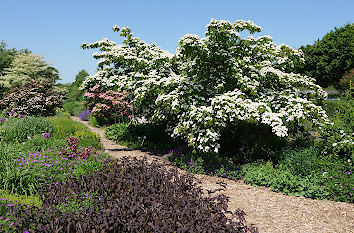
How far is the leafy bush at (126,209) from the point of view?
331cm

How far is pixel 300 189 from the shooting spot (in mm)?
6230

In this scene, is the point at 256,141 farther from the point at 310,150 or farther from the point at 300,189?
the point at 300,189

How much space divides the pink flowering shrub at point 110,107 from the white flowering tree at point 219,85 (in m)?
4.59

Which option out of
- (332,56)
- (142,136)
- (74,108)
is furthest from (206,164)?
(332,56)

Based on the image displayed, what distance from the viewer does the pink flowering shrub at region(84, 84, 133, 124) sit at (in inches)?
575

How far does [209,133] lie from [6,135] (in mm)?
6279

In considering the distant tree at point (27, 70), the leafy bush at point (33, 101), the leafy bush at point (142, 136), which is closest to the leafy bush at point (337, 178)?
the leafy bush at point (142, 136)

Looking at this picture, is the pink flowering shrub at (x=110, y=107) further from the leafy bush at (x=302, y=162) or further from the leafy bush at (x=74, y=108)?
the leafy bush at (x=302, y=162)

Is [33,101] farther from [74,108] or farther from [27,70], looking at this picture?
[27,70]

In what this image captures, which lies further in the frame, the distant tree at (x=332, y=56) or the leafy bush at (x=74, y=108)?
the distant tree at (x=332, y=56)

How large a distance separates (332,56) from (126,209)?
40.6 metres

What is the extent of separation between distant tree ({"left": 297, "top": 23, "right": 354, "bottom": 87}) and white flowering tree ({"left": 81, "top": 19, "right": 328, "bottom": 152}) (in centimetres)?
3152

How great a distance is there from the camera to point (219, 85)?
300 inches

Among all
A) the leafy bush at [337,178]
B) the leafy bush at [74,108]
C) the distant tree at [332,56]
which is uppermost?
the distant tree at [332,56]
